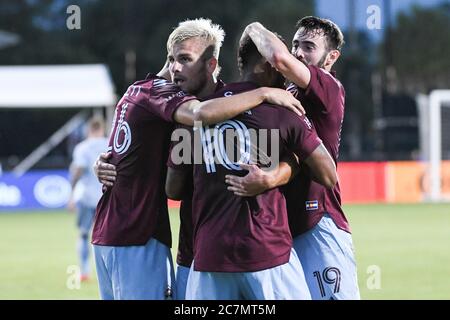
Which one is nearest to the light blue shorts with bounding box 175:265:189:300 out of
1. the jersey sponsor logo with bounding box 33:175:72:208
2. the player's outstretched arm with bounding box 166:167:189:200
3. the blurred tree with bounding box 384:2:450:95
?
the player's outstretched arm with bounding box 166:167:189:200

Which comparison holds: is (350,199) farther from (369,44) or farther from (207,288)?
(207,288)

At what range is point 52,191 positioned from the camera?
27156mm

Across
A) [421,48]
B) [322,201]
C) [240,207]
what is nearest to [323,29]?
[322,201]

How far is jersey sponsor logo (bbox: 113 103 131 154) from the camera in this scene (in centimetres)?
602

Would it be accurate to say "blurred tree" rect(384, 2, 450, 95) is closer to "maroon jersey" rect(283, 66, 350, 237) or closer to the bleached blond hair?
"maroon jersey" rect(283, 66, 350, 237)

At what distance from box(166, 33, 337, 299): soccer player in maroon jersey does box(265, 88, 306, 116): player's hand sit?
0.04 m

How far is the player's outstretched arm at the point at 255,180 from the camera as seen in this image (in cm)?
523

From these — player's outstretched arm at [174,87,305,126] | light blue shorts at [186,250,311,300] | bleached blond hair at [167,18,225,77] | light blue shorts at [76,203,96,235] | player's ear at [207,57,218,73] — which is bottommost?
light blue shorts at [76,203,96,235]

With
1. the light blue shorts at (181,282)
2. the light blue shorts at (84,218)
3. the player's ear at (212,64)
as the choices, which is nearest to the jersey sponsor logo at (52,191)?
the light blue shorts at (84,218)

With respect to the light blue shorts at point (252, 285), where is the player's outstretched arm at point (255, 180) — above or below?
above

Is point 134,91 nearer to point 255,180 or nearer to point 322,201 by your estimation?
point 255,180

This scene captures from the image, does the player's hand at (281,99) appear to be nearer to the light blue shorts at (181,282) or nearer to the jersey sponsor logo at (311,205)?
the jersey sponsor logo at (311,205)

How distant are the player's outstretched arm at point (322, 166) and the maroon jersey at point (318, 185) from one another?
36 cm
